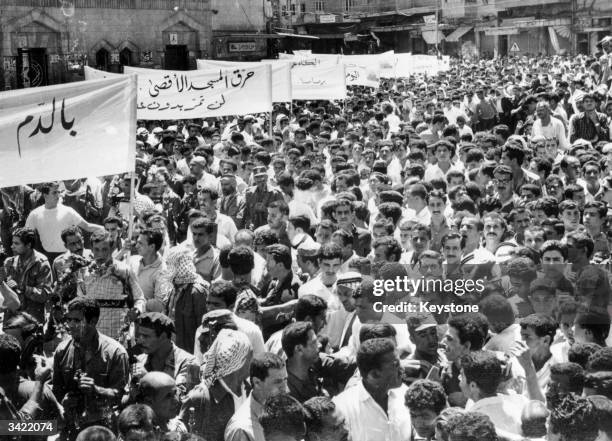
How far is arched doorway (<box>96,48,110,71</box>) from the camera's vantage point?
35.2 metres

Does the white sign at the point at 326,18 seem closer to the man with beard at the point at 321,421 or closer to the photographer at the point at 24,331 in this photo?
the photographer at the point at 24,331

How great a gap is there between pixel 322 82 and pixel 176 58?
20.0 metres

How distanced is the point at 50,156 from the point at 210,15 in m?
31.3

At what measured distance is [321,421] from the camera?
160 inches

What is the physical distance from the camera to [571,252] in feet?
21.0

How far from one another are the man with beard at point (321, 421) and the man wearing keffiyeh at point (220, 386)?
0.65 m

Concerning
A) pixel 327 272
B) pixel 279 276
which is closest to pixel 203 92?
pixel 279 276

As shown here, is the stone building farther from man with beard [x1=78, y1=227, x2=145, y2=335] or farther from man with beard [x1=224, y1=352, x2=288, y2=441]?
man with beard [x1=224, y1=352, x2=288, y2=441]

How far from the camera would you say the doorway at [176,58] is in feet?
121

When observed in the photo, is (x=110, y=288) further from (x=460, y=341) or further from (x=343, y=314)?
(x=460, y=341)

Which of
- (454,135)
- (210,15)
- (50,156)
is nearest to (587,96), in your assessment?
(454,135)

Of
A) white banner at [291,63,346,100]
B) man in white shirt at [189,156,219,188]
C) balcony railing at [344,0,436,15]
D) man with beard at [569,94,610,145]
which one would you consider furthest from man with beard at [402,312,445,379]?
balcony railing at [344,0,436,15]

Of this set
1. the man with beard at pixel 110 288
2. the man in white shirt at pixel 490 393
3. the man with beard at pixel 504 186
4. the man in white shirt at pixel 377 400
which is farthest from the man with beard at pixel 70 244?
the man in white shirt at pixel 490 393

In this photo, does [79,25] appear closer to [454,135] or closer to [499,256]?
[454,135]
